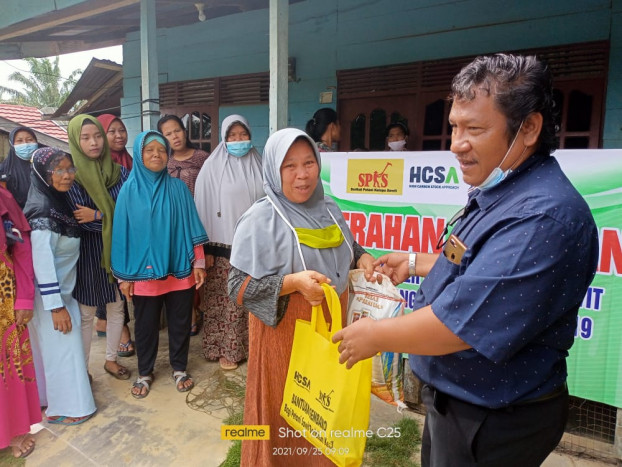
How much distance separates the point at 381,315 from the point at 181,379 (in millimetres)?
2008

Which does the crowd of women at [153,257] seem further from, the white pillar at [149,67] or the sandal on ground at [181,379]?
the white pillar at [149,67]

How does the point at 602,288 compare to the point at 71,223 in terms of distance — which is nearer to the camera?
the point at 602,288

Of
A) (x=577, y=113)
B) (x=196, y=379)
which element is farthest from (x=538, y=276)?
(x=577, y=113)

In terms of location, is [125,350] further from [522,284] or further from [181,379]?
[522,284]

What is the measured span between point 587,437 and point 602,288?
935 millimetres

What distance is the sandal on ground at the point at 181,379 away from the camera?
3.04 metres

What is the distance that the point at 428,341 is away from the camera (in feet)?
3.39

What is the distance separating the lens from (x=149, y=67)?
13.2 ft

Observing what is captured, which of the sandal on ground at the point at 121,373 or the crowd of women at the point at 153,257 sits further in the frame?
the sandal on ground at the point at 121,373

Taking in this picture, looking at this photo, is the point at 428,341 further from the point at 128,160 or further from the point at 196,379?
the point at 128,160

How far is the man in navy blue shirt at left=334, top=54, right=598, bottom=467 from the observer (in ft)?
3.09

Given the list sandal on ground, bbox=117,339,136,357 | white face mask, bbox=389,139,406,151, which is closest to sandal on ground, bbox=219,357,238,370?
A: sandal on ground, bbox=117,339,136,357

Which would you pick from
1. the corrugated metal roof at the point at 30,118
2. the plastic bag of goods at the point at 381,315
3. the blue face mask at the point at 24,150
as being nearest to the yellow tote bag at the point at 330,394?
the plastic bag of goods at the point at 381,315

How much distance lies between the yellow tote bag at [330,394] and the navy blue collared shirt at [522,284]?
42 cm
